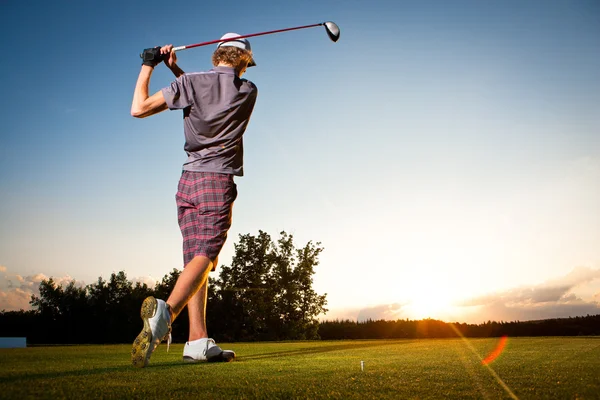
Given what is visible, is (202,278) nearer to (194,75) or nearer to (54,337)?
(194,75)

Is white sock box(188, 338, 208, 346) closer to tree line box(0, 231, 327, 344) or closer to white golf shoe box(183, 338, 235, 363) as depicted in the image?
white golf shoe box(183, 338, 235, 363)

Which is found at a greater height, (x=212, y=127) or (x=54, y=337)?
(x=212, y=127)

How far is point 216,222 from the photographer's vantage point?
3.76 m

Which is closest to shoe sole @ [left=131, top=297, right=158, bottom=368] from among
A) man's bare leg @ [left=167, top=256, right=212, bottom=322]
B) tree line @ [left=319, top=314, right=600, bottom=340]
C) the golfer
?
man's bare leg @ [left=167, top=256, right=212, bottom=322]

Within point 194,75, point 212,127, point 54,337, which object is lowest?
point 54,337

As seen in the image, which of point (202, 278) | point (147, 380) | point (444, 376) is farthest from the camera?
point (202, 278)

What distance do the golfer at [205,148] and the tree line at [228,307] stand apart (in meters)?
46.7

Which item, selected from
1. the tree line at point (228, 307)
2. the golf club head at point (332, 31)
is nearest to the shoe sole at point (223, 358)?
the golf club head at point (332, 31)

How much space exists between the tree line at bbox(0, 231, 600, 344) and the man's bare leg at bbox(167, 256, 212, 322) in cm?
4690

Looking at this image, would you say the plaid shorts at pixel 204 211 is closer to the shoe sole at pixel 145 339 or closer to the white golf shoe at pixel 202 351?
the shoe sole at pixel 145 339

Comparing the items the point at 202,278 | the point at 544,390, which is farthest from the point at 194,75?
the point at 544,390

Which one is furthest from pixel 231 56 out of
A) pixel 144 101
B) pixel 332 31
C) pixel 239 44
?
pixel 332 31

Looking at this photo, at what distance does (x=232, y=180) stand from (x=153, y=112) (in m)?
0.89

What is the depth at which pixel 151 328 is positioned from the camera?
3.02m
